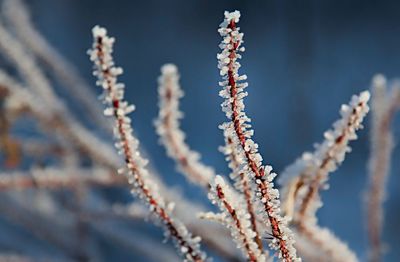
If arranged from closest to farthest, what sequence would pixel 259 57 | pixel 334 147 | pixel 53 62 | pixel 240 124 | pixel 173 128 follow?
1. pixel 240 124
2. pixel 334 147
3. pixel 173 128
4. pixel 53 62
5. pixel 259 57

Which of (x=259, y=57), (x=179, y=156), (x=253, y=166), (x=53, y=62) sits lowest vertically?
(x=253, y=166)

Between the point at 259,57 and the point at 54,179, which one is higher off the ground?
the point at 259,57

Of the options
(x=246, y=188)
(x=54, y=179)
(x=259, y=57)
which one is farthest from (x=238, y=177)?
(x=259, y=57)

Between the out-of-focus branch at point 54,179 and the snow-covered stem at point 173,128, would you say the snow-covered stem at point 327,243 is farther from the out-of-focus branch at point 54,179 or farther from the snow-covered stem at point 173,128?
the out-of-focus branch at point 54,179

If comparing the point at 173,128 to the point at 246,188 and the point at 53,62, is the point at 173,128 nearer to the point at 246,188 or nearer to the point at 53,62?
the point at 246,188

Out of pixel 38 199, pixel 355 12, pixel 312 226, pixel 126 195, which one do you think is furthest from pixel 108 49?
pixel 355 12

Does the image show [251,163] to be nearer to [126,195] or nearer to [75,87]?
[75,87]

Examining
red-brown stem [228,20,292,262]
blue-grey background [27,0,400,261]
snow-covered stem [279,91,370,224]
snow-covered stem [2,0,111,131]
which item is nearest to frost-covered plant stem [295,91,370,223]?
snow-covered stem [279,91,370,224]
